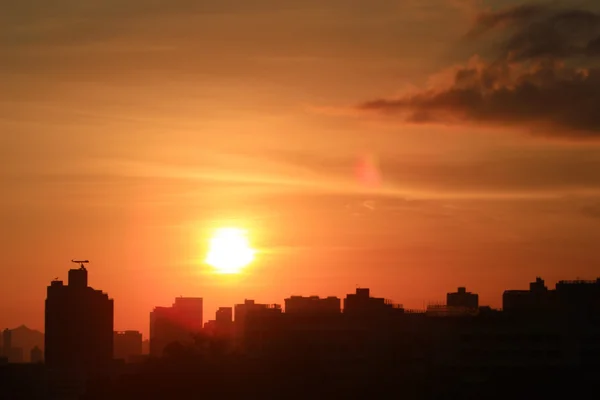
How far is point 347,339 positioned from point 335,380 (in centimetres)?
2286

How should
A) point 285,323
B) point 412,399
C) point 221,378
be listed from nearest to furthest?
point 412,399, point 221,378, point 285,323

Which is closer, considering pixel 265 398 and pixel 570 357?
pixel 265 398

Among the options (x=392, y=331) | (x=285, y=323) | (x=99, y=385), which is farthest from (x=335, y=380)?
(x=285, y=323)

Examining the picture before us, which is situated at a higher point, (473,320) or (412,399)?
(473,320)

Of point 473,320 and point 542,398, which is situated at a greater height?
point 473,320

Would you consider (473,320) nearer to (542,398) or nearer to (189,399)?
(542,398)

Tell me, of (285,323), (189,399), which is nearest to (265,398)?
(189,399)

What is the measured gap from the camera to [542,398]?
13312 cm

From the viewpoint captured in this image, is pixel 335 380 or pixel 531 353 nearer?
pixel 335 380

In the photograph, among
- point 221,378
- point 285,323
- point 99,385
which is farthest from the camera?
point 285,323

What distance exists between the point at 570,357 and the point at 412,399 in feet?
113

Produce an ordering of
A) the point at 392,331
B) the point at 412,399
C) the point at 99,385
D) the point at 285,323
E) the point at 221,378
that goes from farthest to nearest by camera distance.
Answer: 1. the point at 285,323
2. the point at 392,331
3. the point at 99,385
4. the point at 221,378
5. the point at 412,399

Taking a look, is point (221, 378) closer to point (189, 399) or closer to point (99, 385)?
point (189, 399)

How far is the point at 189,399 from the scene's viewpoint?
441 feet
